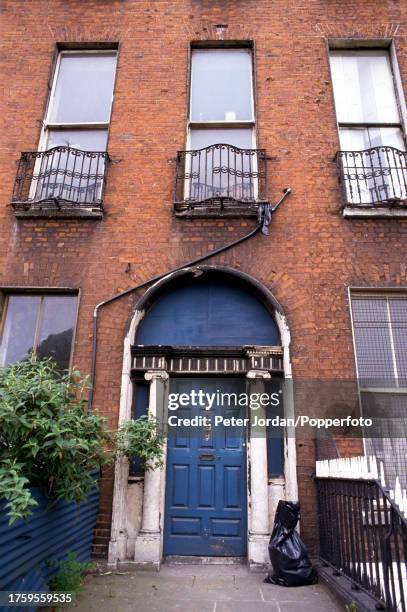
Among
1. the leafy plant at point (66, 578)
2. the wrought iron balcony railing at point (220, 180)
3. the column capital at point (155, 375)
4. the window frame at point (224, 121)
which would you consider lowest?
the leafy plant at point (66, 578)

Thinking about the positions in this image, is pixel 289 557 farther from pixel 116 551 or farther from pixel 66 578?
pixel 66 578

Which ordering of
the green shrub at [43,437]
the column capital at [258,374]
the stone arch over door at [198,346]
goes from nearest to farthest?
the green shrub at [43,437] < the stone arch over door at [198,346] < the column capital at [258,374]

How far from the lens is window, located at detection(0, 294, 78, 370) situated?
6.30m

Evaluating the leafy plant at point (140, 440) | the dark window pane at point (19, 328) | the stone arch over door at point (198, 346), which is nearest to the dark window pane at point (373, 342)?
the stone arch over door at point (198, 346)

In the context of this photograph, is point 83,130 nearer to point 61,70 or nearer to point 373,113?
point 61,70

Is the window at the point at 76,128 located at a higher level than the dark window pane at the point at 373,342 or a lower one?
higher

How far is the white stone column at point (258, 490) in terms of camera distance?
16.9 ft

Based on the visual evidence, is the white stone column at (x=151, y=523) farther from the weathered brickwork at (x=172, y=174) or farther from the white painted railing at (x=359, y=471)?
the white painted railing at (x=359, y=471)

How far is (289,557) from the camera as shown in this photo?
464 cm

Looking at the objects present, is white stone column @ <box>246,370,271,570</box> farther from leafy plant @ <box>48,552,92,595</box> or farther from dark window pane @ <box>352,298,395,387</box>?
leafy plant @ <box>48,552,92,595</box>

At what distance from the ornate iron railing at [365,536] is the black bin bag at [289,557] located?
30 cm

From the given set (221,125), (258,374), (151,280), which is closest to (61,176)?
(151,280)

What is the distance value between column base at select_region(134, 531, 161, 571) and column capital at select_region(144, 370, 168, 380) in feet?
6.15

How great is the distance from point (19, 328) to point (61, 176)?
2651mm
